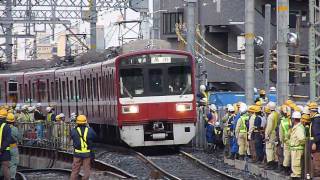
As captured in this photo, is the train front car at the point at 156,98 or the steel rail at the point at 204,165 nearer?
the steel rail at the point at 204,165

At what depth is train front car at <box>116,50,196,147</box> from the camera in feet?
82.2

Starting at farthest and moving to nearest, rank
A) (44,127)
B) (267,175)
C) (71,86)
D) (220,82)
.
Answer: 1. (220,82)
2. (71,86)
3. (44,127)
4. (267,175)

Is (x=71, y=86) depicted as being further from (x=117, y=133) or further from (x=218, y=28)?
(x=218, y=28)

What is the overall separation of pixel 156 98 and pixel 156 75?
69 cm

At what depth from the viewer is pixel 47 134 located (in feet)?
95.7

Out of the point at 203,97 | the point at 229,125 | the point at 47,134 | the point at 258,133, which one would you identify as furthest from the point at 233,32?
the point at 258,133

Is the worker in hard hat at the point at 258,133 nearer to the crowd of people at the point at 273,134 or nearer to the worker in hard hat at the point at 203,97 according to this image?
the crowd of people at the point at 273,134

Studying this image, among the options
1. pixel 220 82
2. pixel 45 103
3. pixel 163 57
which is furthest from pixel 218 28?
pixel 163 57

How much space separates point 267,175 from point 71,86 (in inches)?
498

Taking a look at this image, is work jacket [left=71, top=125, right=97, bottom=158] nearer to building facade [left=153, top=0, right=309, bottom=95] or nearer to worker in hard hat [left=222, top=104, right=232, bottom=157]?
worker in hard hat [left=222, top=104, right=232, bottom=157]

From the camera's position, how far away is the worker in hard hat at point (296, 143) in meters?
17.8

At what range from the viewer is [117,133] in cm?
2586

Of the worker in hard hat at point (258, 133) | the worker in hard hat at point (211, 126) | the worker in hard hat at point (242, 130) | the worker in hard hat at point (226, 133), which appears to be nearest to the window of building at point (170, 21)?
the worker in hard hat at point (211, 126)

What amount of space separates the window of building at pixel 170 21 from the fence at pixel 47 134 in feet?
81.3
